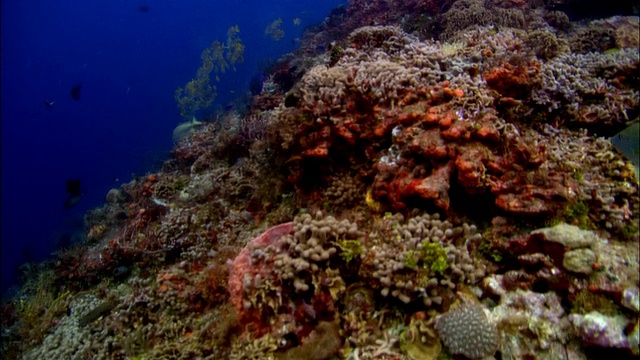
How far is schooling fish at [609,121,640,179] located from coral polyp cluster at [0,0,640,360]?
108 millimetres

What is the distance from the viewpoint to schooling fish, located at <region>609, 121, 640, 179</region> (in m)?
3.83

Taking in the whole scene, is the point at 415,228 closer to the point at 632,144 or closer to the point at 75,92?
the point at 632,144

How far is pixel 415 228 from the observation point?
3.97m

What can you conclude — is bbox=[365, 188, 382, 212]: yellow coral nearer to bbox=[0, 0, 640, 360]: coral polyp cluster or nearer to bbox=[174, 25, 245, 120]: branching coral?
Result: bbox=[0, 0, 640, 360]: coral polyp cluster

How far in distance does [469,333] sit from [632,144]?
116 inches

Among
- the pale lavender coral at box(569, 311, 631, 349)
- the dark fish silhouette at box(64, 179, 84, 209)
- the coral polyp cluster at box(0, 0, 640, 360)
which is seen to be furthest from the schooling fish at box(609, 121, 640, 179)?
the dark fish silhouette at box(64, 179, 84, 209)

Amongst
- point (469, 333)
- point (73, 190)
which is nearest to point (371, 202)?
point (469, 333)

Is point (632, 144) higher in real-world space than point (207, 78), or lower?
lower

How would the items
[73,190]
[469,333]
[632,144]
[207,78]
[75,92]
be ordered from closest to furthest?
[469,333] → [632,144] → [73,190] → [75,92] → [207,78]

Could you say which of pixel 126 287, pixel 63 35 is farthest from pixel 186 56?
pixel 126 287

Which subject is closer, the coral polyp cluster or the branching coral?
the coral polyp cluster

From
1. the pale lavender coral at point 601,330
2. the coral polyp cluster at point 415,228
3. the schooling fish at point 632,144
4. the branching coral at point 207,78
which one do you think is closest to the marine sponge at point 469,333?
the coral polyp cluster at point 415,228

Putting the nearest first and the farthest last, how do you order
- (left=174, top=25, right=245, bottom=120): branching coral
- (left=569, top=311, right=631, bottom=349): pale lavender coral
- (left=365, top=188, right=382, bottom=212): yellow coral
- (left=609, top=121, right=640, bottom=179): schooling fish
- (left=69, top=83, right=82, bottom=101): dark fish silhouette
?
(left=569, top=311, right=631, bottom=349): pale lavender coral < (left=609, top=121, right=640, bottom=179): schooling fish < (left=365, top=188, right=382, bottom=212): yellow coral < (left=69, top=83, right=82, bottom=101): dark fish silhouette < (left=174, top=25, right=245, bottom=120): branching coral

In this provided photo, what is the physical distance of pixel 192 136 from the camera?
12859mm
